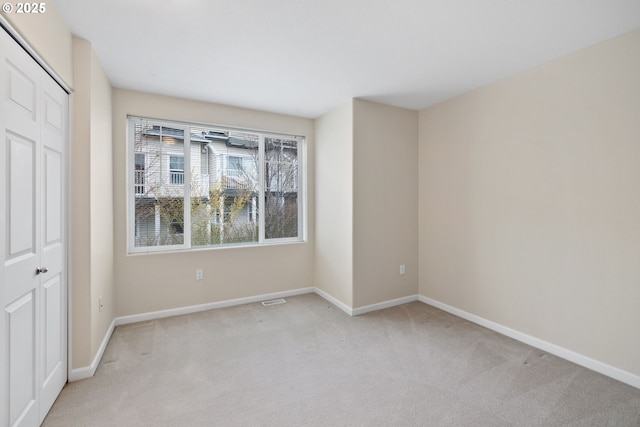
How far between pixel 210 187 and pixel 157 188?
58 centimetres

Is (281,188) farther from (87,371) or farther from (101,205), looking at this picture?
(87,371)

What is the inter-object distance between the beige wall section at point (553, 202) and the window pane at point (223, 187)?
8.02 feet

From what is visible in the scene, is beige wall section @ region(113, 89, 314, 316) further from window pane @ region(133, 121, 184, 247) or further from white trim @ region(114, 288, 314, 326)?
window pane @ region(133, 121, 184, 247)

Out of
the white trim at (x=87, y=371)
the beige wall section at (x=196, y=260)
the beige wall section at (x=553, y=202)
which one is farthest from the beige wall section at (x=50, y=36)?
the beige wall section at (x=553, y=202)

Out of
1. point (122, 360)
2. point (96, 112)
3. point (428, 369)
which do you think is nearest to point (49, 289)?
point (122, 360)

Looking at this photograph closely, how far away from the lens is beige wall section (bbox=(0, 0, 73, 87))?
148 cm

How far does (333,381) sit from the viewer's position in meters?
2.15

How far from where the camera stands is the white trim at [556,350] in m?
2.11

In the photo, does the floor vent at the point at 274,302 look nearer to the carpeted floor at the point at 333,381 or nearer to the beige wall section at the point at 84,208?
the carpeted floor at the point at 333,381

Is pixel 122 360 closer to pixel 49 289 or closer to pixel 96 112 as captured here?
pixel 49 289

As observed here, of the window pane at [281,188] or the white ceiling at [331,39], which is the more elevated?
the white ceiling at [331,39]

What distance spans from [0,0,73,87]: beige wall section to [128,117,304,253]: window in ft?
4.01

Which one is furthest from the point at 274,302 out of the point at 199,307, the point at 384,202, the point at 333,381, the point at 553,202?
the point at 553,202

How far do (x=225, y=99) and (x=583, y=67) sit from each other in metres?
3.38
